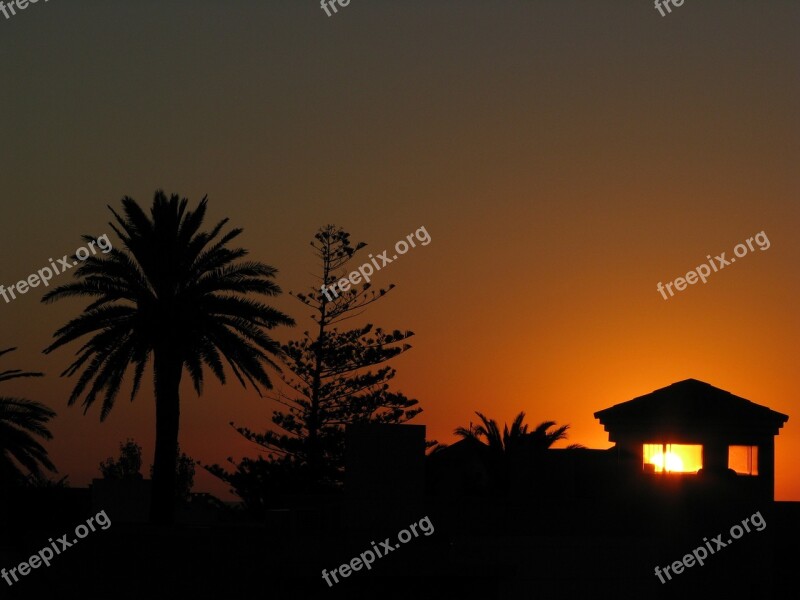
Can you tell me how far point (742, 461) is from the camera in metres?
41.3

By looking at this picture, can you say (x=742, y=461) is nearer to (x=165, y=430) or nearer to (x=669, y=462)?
(x=669, y=462)

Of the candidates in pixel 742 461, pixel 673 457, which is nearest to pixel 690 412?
pixel 673 457

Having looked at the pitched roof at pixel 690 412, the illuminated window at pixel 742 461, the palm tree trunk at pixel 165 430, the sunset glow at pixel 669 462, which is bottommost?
the illuminated window at pixel 742 461

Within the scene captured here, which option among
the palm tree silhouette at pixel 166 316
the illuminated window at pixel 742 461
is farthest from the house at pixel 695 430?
the palm tree silhouette at pixel 166 316

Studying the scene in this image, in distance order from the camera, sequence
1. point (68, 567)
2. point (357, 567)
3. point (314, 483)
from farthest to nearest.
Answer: point (314, 483), point (357, 567), point (68, 567)

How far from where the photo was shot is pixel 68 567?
875 inches

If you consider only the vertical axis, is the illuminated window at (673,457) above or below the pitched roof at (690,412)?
below

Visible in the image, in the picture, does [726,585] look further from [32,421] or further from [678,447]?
[32,421]

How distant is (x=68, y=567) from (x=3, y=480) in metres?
14.7

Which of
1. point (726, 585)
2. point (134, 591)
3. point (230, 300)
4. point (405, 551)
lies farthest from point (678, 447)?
point (134, 591)

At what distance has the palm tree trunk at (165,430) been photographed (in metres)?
33.2

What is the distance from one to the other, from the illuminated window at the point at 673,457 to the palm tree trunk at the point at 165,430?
1528 centimetres

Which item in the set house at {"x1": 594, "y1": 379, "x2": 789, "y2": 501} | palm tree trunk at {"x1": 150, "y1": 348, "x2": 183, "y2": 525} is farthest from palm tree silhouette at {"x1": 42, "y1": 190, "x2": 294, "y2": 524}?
house at {"x1": 594, "y1": 379, "x2": 789, "y2": 501}

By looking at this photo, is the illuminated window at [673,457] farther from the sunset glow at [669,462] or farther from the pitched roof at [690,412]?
the pitched roof at [690,412]
